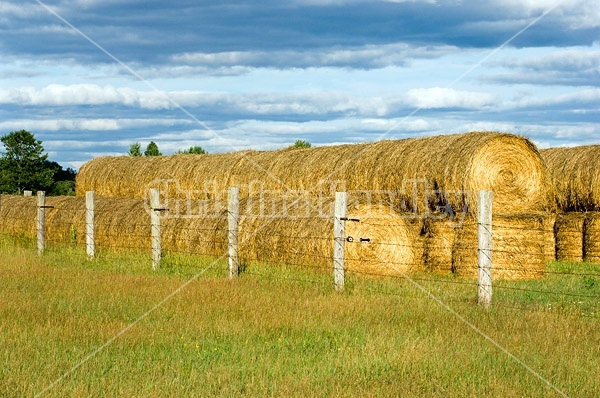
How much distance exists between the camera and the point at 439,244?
1631 cm

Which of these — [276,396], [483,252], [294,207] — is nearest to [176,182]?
[294,207]

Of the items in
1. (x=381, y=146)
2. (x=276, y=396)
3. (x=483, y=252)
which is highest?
(x=381, y=146)

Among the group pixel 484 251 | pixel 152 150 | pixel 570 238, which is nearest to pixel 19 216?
pixel 570 238

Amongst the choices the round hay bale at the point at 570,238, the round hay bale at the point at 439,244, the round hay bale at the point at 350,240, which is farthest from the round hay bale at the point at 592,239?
the round hay bale at the point at 350,240

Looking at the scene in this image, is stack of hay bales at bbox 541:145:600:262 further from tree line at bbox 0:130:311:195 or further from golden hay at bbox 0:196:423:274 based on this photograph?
tree line at bbox 0:130:311:195

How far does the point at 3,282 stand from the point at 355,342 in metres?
8.00

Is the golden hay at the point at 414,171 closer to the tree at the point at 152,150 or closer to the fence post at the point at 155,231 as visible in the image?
the fence post at the point at 155,231

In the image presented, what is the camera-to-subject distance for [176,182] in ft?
83.6

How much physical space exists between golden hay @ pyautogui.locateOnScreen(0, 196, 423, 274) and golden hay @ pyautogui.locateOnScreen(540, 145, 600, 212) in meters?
6.70

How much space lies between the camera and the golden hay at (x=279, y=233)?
1588 cm

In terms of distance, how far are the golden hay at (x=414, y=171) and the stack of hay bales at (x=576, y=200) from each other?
1.15 meters

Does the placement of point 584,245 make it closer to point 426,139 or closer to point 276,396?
point 426,139

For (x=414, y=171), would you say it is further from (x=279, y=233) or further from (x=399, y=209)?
(x=279, y=233)

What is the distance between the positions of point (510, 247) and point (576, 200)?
672 cm
